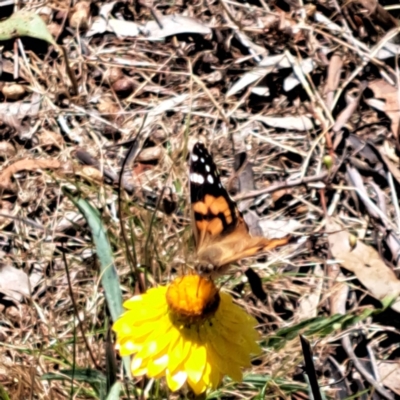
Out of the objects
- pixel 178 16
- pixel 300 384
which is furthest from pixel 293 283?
pixel 178 16

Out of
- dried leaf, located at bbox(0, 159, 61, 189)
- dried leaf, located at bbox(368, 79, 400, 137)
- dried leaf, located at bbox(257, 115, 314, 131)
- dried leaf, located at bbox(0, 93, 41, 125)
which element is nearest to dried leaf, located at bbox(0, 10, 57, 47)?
dried leaf, located at bbox(0, 93, 41, 125)

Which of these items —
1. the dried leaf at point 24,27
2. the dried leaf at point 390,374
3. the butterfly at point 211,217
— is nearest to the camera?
the butterfly at point 211,217

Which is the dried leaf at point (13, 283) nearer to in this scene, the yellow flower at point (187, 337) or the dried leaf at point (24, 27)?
the yellow flower at point (187, 337)

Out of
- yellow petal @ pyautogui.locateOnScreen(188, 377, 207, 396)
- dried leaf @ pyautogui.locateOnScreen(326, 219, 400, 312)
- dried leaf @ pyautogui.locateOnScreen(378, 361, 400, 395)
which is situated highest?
yellow petal @ pyautogui.locateOnScreen(188, 377, 207, 396)

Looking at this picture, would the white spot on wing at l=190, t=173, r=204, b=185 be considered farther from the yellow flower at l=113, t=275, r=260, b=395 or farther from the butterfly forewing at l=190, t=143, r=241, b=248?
the yellow flower at l=113, t=275, r=260, b=395

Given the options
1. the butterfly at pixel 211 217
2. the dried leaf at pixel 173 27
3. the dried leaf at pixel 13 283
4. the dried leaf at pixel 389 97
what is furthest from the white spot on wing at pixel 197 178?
the dried leaf at pixel 173 27

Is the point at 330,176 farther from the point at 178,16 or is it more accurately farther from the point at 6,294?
the point at 6,294

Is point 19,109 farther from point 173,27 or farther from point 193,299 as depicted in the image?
point 193,299

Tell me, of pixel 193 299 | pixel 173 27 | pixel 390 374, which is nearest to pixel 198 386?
pixel 193 299
